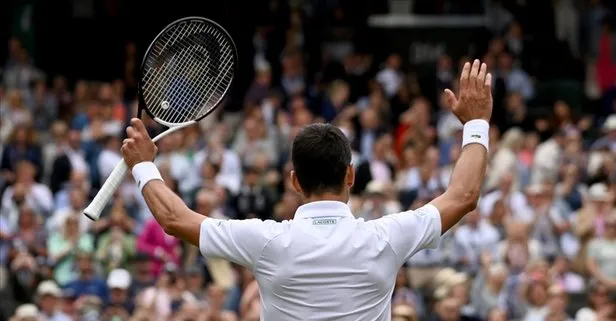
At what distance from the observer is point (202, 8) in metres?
23.3

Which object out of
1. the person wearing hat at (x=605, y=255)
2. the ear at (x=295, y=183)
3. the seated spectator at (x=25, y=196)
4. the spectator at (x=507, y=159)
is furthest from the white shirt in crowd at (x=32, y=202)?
the ear at (x=295, y=183)

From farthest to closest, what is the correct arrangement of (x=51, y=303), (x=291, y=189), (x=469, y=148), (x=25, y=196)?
(x=291, y=189) → (x=25, y=196) → (x=51, y=303) → (x=469, y=148)

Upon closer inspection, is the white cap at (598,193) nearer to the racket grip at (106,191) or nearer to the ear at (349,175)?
the racket grip at (106,191)

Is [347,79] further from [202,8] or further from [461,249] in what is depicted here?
[461,249]

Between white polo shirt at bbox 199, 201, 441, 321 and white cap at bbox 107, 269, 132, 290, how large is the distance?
933 cm

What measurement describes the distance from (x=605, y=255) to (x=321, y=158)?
11.2m

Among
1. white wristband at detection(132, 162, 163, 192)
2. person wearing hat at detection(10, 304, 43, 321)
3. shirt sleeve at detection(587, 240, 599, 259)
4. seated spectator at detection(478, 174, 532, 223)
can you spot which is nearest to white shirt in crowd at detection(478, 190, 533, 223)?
seated spectator at detection(478, 174, 532, 223)

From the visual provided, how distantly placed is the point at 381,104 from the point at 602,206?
3895mm

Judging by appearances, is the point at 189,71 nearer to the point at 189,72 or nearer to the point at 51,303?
the point at 189,72

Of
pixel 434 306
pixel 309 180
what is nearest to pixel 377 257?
pixel 309 180

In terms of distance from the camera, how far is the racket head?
6.36m

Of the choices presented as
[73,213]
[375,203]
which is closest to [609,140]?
[375,203]

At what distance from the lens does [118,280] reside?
48.0 feet

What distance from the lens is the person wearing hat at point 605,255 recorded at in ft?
52.6
